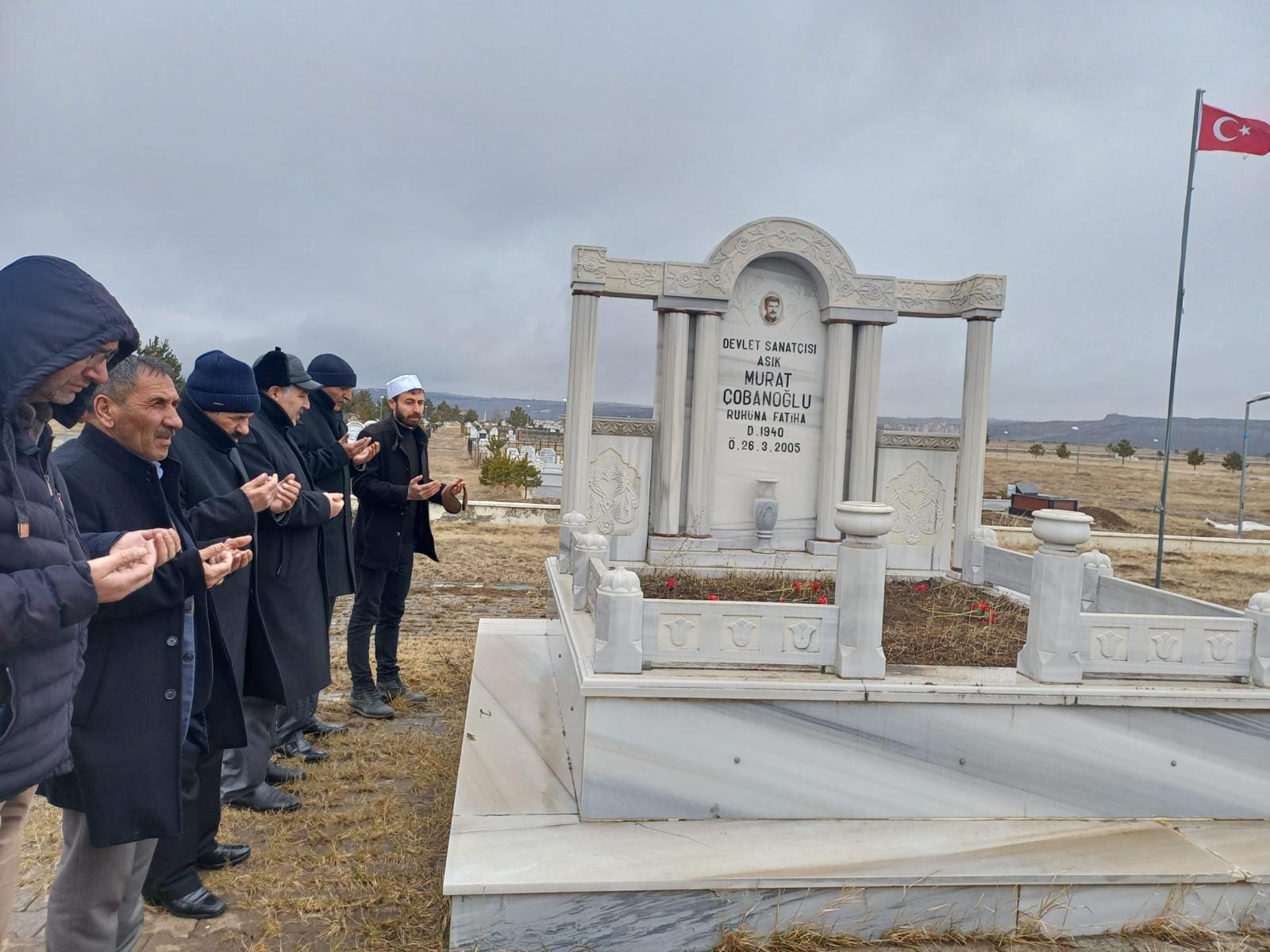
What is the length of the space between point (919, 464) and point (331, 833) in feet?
18.7

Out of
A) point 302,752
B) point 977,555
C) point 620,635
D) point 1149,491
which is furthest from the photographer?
point 1149,491

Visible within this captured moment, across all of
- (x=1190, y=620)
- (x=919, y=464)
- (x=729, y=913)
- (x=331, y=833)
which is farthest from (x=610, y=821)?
(x=919, y=464)

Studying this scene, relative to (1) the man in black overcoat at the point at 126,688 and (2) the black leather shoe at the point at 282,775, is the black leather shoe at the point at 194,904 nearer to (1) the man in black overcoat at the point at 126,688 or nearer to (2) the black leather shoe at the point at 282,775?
(1) the man in black overcoat at the point at 126,688

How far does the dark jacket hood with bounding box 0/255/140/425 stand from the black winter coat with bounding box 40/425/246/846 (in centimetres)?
71

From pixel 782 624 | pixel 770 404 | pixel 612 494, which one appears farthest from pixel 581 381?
pixel 782 624

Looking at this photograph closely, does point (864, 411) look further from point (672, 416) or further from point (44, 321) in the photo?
point (44, 321)

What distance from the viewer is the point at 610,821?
3.52 meters

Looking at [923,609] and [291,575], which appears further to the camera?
[923,609]

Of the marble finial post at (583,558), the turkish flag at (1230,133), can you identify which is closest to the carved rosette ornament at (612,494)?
the marble finial post at (583,558)

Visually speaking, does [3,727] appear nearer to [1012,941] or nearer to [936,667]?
[1012,941]

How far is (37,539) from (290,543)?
1.95m

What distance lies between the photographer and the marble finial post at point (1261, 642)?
13.0ft

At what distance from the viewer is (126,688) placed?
2424 millimetres

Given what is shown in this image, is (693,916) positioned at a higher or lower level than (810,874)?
lower
